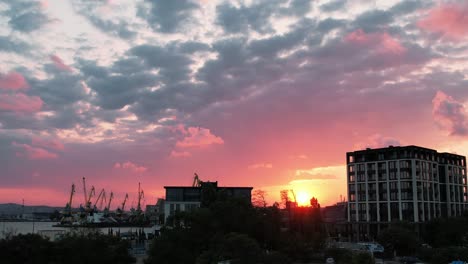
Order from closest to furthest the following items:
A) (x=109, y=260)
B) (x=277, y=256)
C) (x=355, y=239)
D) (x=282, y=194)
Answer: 1. (x=277, y=256)
2. (x=109, y=260)
3. (x=282, y=194)
4. (x=355, y=239)

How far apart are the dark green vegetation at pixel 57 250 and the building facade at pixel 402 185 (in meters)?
Answer: 93.1

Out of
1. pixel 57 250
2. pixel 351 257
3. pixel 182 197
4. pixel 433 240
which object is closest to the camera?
pixel 57 250

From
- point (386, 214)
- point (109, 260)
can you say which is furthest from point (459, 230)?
point (109, 260)

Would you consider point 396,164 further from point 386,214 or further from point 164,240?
point 164,240

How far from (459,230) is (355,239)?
42983 millimetres

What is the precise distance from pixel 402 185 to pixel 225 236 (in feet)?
308

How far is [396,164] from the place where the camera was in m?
146

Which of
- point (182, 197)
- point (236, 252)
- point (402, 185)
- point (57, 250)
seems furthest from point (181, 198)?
point (236, 252)

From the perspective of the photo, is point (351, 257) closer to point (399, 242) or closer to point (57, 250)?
point (399, 242)

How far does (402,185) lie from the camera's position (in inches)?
5674

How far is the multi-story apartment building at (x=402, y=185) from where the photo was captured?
14325 cm

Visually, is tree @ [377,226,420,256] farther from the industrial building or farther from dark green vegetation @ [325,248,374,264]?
the industrial building

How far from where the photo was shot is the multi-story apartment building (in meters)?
143

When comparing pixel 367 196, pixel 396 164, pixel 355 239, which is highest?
pixel 396 164
